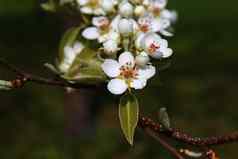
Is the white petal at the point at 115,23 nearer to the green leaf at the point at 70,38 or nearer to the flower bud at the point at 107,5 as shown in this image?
the flower bud at the point at 107,5

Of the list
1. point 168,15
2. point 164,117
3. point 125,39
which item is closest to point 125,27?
point 125,39

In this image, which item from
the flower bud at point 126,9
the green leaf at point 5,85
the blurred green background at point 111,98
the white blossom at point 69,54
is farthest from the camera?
the blurred green background at point 111,98

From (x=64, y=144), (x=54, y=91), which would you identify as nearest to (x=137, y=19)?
(x=64, y=144)

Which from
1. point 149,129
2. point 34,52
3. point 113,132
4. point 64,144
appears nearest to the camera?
point 149,129

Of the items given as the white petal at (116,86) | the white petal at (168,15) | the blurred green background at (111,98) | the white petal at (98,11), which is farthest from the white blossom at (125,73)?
the blurred green background at (111,98)

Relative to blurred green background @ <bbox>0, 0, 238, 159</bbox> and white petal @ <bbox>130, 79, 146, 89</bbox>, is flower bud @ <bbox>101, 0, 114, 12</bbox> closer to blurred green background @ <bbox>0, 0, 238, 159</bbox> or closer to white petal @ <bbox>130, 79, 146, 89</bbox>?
white petal @ <bbox>130, 79, 146, 89</bbox>

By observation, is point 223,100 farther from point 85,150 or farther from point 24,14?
point 24,14
